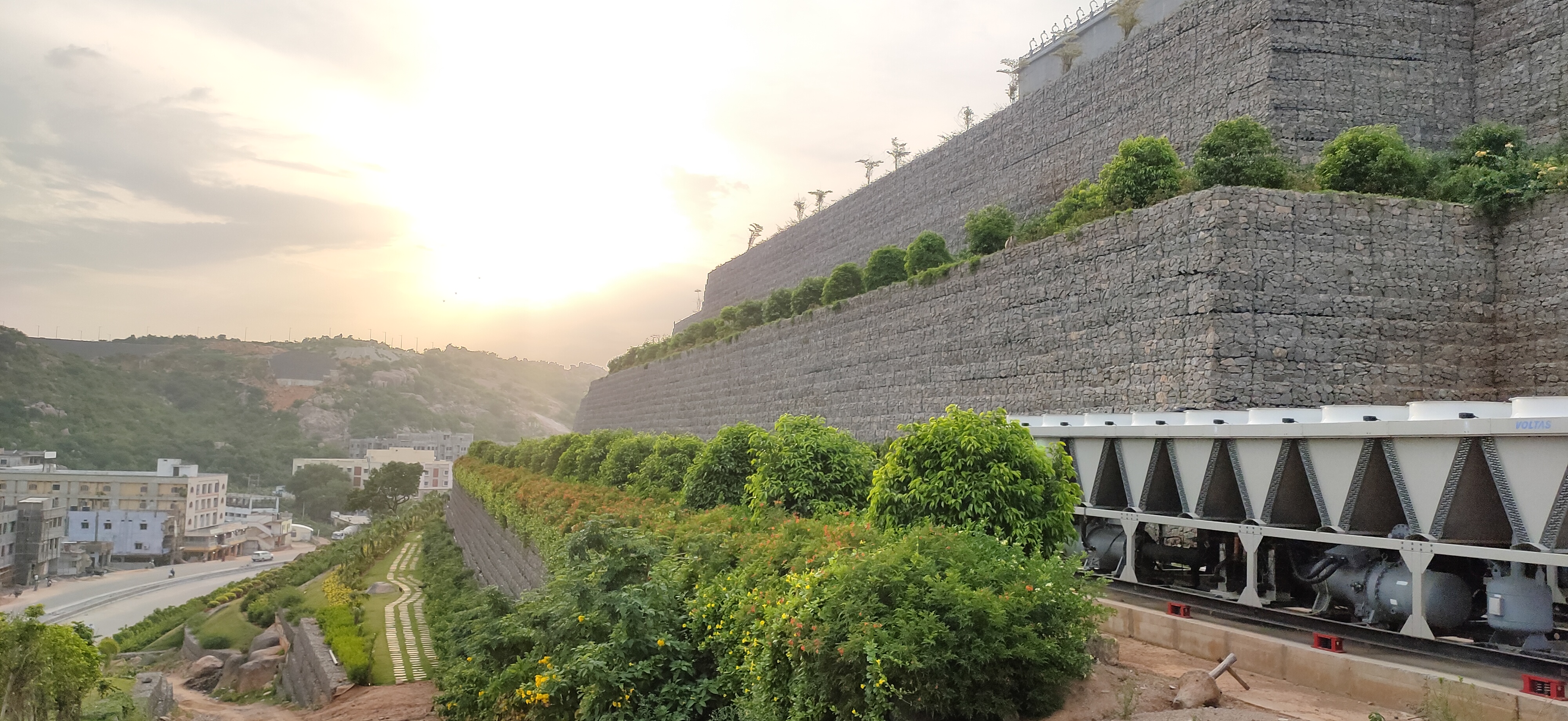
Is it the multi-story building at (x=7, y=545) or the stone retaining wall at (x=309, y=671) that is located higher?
the stone retaining wall at (x=309, y=671)

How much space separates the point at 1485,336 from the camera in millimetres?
15672

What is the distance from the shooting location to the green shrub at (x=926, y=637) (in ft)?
19.0

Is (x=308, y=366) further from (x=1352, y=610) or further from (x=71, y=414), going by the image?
(x=1352, y=610)

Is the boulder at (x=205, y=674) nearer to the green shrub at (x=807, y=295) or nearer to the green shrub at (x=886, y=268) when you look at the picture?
the green shrub at (x=807, y=295)

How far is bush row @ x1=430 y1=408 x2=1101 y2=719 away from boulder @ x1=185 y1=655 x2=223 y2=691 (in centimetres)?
2323

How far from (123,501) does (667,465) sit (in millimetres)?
76464

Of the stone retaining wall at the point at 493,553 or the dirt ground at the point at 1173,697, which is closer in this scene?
the dirt ground at the point at 1173,697

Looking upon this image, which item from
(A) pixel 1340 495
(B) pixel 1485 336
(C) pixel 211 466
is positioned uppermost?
(B) pixel 1485 336

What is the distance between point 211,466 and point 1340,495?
434 feet

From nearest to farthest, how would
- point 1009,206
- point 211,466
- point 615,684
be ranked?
point 615,684 < point 1009,206 < point 211,466

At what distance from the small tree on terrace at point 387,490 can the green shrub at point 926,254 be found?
64.1 metres

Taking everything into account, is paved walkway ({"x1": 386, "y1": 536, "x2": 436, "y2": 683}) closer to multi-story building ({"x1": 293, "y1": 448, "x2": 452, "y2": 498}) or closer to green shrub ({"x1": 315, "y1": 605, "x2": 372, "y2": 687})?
green shrub ({"x1": 315, "y1": 605, "x2": 372, "y2": 687})

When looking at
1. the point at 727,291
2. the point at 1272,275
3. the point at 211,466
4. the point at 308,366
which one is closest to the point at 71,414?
the point at 211,466

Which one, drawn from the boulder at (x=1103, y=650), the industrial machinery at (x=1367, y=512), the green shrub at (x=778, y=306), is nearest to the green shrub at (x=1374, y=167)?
the industrial machinery at (x=1367, y=512)
